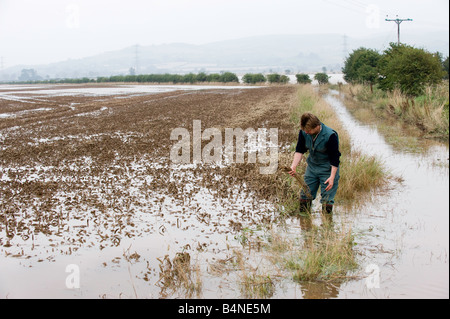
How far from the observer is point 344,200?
8.01 metres

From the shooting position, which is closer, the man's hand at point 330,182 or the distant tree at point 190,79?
the man's hand at point 330,182

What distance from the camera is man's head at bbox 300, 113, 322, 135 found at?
240 inches

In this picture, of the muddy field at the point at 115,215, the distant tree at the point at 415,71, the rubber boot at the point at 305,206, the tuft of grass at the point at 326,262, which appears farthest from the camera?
the distant tree at the point at 415,71

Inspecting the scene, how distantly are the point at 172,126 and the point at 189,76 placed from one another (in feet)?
221

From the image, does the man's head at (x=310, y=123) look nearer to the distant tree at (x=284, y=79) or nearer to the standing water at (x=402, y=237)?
the standing water at (x=402, y=237)

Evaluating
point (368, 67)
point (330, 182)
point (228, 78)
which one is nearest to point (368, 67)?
point (368, 67)

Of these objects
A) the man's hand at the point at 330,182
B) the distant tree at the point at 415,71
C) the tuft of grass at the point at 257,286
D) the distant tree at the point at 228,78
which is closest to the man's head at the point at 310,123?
the man's hand at the point at 330,182

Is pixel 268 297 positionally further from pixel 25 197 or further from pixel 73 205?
pixel 25 197

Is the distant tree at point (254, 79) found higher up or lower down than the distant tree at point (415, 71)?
higher up

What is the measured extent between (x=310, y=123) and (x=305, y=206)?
1.55 m

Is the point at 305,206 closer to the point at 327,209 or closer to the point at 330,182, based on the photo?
the point at 327,209

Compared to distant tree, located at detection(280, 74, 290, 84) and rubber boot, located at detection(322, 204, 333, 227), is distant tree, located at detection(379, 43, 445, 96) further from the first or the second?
distant tree, located at detection(280, 74, 290, 84)

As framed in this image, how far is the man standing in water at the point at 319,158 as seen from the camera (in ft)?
20.3

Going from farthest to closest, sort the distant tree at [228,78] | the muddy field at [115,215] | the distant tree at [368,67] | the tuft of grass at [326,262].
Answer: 1. the distant tree at [228,78]
2. the distant tree at [368,67]
3. the muddy field at [115,215]
4. the tuft of grass at [326,262]
